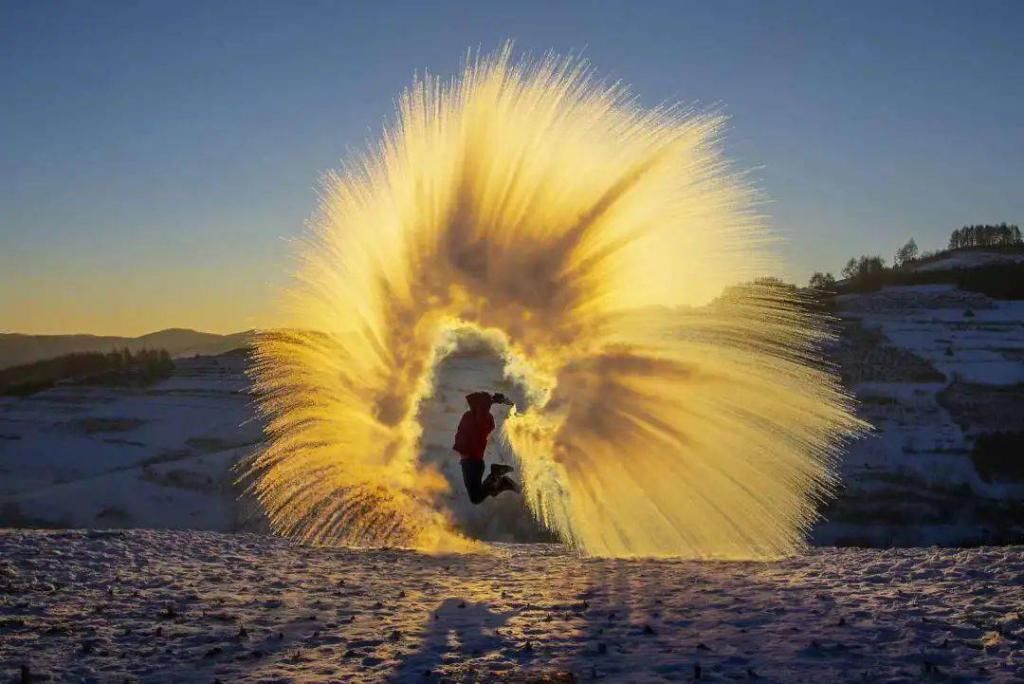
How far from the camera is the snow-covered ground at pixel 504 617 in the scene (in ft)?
31.8

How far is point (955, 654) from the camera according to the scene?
9898 millimetres

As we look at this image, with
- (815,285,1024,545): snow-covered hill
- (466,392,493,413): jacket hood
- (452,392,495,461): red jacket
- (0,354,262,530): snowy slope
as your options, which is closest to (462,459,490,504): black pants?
(452,392,495,461): red jacket

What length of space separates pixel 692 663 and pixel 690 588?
4303 mm

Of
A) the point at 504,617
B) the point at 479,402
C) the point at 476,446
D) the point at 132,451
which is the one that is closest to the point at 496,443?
the point at 132,451

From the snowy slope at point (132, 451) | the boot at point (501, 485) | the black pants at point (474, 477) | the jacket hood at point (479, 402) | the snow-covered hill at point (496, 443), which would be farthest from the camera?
the snowy slope at point (132, 451)

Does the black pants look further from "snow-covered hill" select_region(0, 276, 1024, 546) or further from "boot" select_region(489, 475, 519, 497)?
"snow-covered hill" select_region(0, 276, 1024, 546)

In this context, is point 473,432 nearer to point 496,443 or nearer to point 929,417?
point 496,443

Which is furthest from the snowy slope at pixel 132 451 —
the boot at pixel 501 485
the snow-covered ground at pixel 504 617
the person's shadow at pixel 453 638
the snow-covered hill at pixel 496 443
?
the person's shadow at pixel 453 638

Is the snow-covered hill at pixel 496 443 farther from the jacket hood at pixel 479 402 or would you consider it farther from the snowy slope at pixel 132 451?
the jacket hood at pixel 479 402

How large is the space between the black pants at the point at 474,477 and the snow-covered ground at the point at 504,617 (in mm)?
1415

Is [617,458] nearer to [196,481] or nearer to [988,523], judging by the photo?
[988,523]

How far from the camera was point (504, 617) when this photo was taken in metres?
12.1

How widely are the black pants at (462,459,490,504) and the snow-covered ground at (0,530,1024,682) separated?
4.64ft

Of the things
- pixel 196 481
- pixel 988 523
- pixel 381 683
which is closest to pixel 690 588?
pixel 381 683
